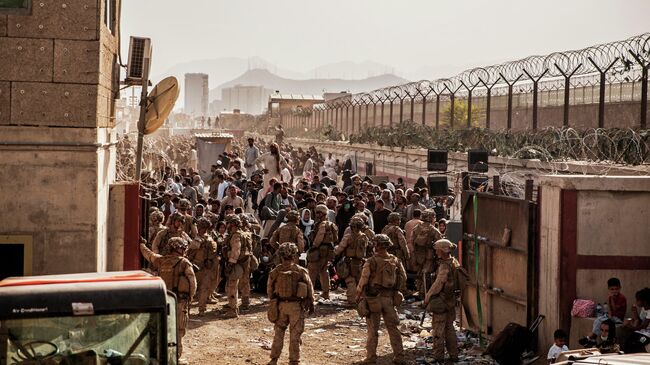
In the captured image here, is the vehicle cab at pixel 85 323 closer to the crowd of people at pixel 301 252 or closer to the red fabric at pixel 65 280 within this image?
the red fabric at pixel 65 280

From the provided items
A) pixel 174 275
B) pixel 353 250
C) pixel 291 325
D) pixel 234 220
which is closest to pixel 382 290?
pixel 291 325

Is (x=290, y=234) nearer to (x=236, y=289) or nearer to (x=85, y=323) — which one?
(x=236, y=289)

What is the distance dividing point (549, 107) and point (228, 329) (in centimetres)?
2721

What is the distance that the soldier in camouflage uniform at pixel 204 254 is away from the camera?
13.2 metres

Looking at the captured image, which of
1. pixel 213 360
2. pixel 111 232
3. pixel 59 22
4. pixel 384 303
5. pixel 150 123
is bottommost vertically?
pixel 213 360

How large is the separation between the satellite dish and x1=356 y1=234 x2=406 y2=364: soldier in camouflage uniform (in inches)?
113

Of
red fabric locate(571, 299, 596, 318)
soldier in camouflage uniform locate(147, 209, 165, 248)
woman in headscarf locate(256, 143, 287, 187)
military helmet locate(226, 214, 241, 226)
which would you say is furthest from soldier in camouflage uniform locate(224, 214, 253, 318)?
woman in headscarf locate(256, 143, 287, 187)

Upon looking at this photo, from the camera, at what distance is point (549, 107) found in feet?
124

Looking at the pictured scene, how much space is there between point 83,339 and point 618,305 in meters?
5.90

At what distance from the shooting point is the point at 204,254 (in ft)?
43.6

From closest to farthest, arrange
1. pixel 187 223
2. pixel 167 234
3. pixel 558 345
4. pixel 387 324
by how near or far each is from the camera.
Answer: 1. pixel 558 345
2. pixel 387 324
3. pixel 167 234
4. pixel 187 223

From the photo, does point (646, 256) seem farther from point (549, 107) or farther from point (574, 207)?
point (549, 107)

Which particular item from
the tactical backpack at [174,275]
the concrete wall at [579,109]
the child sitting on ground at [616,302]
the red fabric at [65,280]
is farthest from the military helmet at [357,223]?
the concrete wall at [579,109]

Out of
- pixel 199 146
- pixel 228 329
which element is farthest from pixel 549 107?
pixel 228 329
